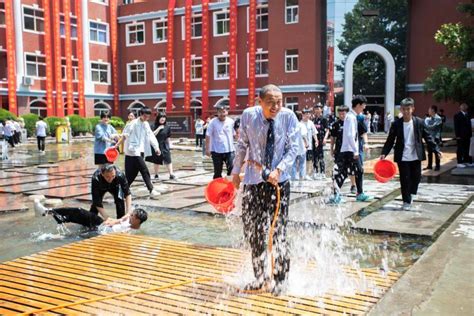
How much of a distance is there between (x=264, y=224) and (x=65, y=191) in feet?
22.7

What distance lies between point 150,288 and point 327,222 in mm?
3217

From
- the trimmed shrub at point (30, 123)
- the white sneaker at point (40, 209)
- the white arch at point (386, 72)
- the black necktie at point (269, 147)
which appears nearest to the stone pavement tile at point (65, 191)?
the white sneaker at point (40, 209)

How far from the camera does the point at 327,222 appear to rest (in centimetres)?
668

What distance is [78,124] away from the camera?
33.2 m

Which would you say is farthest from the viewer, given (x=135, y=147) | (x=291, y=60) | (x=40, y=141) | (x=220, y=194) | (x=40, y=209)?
(x=291, y=60)

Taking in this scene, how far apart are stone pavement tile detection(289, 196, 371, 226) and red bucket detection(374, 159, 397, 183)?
0.54 meters

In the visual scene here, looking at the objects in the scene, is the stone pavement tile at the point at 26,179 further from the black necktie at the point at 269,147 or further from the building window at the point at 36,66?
the building window at the point at 36,66

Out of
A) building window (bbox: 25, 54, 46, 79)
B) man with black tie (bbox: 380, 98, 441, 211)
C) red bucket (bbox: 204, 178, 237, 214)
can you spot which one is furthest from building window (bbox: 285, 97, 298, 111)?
red bucket (bbox: 204, 178, 237, 214)

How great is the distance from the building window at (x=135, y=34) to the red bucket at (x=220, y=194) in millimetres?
33664

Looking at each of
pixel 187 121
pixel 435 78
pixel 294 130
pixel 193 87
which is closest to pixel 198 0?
pixel 193 87

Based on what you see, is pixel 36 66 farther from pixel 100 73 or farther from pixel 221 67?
pixel 221 67

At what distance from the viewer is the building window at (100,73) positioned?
37375mm

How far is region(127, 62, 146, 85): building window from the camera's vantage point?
38.1 meters

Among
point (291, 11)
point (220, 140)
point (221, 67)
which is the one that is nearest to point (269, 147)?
point (220, 140)
